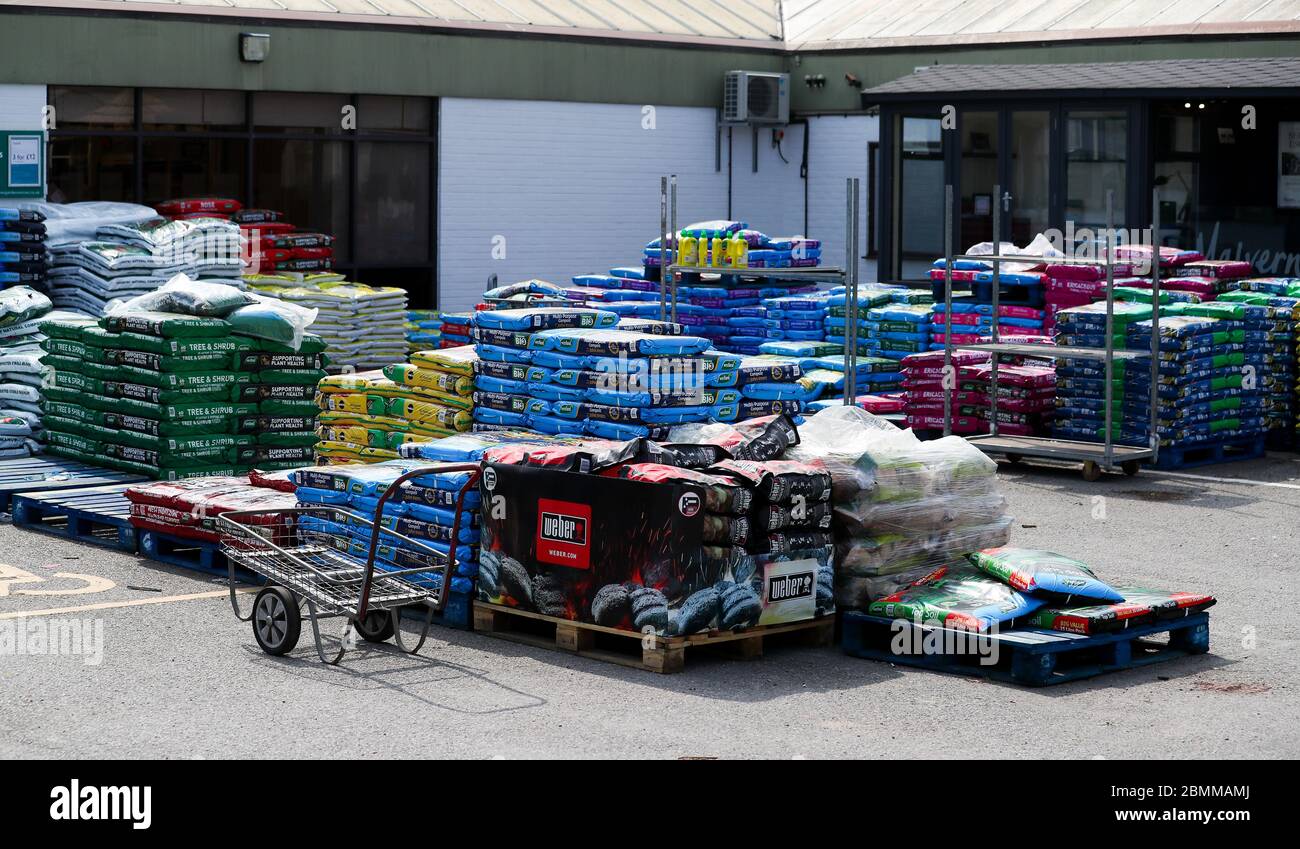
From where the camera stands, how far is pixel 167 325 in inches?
582

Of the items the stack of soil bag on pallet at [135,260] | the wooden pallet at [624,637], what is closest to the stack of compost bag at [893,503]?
the wooden pallet at [624,637]

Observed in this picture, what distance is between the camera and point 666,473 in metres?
10.0

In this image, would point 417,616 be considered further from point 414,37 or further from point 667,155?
point 667,155

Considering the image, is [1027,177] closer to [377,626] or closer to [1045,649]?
[1045,649]

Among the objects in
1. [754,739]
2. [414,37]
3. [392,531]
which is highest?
[414,37]

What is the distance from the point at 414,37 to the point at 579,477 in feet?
53.5

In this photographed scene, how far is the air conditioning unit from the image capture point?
28281 mm

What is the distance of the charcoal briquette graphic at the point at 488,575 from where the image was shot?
35.5 ft

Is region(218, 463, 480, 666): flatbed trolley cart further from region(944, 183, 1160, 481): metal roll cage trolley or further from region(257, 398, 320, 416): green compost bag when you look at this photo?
region(944, 183, 1160, 481): metal roll cage trolley

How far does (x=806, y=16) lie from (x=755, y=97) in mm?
2508

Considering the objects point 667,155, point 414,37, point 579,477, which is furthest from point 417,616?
point 667,155

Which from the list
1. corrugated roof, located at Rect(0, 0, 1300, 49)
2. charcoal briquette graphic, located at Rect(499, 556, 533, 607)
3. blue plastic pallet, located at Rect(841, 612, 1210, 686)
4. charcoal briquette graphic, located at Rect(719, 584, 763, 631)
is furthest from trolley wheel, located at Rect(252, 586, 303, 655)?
corrugated roof, located at Rect(0, 0, 1300, 49)

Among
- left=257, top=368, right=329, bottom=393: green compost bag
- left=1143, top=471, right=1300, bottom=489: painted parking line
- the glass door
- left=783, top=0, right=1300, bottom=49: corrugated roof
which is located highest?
left=783, top=0, right=1300, bottom=49: corrugated roof

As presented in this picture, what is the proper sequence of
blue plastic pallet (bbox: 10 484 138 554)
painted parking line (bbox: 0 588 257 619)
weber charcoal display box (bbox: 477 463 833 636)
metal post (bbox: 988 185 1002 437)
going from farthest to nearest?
metal post (bbox: 988 185 1002 437) → blue plastic pallet (bbox: 10 484 138 554) → painted parking line (bbox: 0 588 257 619) → weber charcoal display box (bbox: 477 463 833 636)
